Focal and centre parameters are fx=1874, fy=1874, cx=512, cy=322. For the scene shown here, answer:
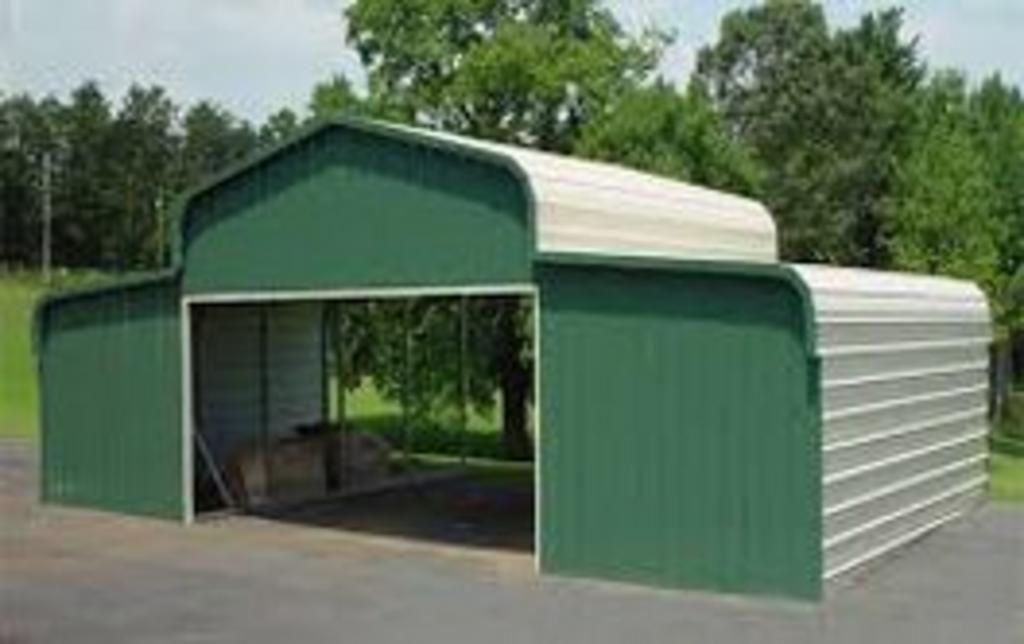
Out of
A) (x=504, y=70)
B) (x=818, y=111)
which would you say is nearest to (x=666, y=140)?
(x=504, y=70)

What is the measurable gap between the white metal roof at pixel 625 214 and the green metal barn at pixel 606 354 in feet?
0.19

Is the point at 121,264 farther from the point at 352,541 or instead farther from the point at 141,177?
the point at 352,541

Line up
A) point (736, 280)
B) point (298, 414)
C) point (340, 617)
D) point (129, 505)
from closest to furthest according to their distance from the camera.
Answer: point (340, 617)
point (736, 280)
point (129, 505)
point (298, 414)

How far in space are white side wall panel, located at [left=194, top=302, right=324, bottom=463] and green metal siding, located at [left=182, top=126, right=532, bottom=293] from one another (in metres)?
2.55

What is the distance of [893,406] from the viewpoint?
2167cm

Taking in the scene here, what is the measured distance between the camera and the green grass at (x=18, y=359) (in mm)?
40156

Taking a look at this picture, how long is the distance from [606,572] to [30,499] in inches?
400

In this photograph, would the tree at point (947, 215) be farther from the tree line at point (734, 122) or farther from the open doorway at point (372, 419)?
the open doorway at point (372, 419)

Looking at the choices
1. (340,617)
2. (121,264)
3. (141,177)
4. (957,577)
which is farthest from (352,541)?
(141,177)

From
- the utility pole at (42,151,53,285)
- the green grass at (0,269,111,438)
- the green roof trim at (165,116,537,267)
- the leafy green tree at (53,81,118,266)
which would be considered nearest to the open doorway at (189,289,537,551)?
the green roof trim at (165,116,537,267)

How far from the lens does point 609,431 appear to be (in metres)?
19.9

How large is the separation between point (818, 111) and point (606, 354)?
4595cm

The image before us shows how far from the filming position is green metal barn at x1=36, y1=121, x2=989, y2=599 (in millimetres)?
18875

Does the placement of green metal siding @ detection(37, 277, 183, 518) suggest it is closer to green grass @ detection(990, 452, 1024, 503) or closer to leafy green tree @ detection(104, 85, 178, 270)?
green grass @ detection(990, 452, 1024, 503)
